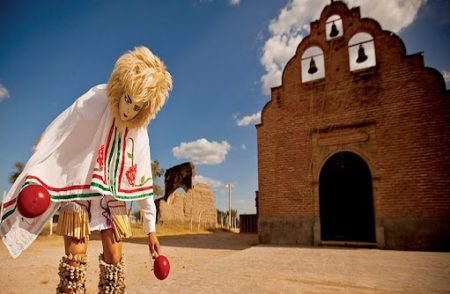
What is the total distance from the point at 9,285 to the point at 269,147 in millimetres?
8168

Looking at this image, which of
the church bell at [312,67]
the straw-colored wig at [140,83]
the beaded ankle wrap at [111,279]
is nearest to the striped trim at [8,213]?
the beaded ankle wrap at [111,279]

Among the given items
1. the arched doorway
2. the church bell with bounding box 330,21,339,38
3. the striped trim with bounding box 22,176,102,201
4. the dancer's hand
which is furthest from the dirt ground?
the church bell with bounding box 330,21,339,38

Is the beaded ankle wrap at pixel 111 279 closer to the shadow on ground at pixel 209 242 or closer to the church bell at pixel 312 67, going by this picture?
the shadow on ground at pixel 209 242

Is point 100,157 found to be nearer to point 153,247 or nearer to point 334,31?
point 153,247

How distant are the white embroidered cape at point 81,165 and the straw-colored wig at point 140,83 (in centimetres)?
10

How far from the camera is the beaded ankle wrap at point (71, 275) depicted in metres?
1.56

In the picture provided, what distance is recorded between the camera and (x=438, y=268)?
15.5 ft

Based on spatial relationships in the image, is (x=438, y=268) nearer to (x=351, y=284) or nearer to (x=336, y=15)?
(x=351, y=284)

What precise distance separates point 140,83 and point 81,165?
0.63 m

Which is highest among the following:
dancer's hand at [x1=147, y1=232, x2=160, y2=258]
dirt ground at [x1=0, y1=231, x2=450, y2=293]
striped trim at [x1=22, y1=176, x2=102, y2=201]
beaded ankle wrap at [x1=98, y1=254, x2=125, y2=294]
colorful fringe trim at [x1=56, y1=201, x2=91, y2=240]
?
striped trim at [x1=22, y1=176, x2=102, y2=201]

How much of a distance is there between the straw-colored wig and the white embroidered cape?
10cm

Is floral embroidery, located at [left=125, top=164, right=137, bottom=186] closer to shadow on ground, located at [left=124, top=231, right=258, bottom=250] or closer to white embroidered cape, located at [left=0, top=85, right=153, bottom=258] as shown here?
white embroidered cape, located at [left=0, top=85, right=153, bottom=258]

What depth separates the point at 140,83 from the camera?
1.76m

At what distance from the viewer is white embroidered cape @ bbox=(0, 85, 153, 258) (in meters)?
1.57
